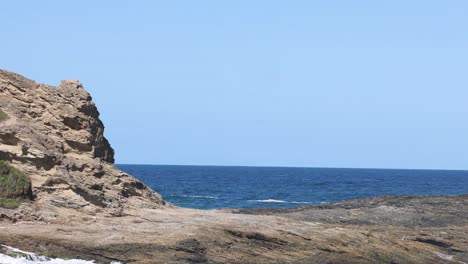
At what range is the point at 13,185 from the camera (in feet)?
98.9

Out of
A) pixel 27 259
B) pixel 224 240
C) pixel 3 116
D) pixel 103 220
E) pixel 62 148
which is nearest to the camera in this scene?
pixel 27 259

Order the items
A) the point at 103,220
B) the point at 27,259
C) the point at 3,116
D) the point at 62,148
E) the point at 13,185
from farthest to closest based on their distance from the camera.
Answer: the point at 62,148
the point at 3,116
the point at 103,220
the point at 13,185
the point at 27,259

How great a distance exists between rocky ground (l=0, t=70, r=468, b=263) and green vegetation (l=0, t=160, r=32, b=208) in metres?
0.03

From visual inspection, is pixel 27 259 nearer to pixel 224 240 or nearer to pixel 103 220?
pixel 103 220

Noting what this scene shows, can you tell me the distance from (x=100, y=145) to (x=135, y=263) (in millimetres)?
9575

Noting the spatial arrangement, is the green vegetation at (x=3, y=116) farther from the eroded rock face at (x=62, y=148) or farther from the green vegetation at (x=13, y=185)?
the green vegetation at (x=13, y=185)

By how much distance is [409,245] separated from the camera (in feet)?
116

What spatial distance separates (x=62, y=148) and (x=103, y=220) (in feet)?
14.8

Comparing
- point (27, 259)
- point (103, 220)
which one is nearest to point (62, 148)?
point (103, 220)

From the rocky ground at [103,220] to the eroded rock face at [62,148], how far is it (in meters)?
0.04

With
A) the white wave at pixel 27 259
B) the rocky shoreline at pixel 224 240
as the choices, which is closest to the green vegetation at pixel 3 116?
the rocky shoreline at pixel 224 240

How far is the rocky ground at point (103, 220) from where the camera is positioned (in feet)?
93.1

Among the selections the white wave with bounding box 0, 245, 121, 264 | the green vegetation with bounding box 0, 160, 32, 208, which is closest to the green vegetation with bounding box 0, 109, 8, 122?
the green vegetation with bounding box 0, 160, 32, 208

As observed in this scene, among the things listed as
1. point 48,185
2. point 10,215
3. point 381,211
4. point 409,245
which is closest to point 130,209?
point 48,185
